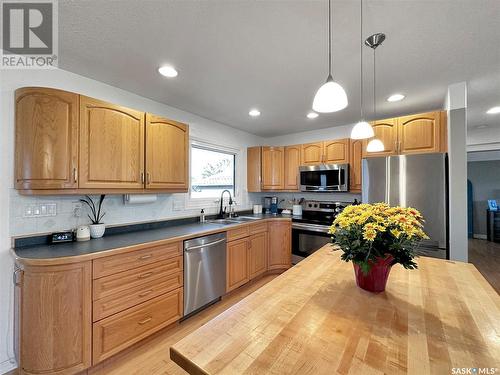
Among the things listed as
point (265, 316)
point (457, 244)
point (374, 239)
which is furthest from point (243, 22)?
point (457, 244)

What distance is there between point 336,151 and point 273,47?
2.19 meters

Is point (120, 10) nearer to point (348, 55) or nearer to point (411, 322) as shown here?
point (348, 55)

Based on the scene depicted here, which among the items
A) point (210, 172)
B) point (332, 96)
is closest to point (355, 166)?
point (210, 172)

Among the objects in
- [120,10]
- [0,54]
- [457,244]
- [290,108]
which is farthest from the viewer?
[290,108]

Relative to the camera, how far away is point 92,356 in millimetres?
1572

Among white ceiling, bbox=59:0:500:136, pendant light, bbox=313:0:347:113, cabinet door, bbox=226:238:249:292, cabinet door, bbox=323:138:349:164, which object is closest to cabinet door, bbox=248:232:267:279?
cabinet door, bbox=226:238:249:292

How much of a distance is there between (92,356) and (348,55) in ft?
9.47

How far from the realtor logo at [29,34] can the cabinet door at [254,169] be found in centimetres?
285

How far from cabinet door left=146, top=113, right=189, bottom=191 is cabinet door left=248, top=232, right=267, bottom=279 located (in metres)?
1.25

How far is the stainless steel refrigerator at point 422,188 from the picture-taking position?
2271 mm

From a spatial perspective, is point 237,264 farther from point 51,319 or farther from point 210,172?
point 51,319

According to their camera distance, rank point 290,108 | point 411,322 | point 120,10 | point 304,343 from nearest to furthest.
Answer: point 304,343 → point 411,322 → point 120,10 → point 290,108

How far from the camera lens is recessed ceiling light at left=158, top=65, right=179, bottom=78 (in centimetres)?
193

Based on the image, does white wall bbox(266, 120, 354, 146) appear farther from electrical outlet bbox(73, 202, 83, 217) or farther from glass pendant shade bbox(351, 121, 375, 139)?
electrical outlet bbox(73, 202, 83, 217)
